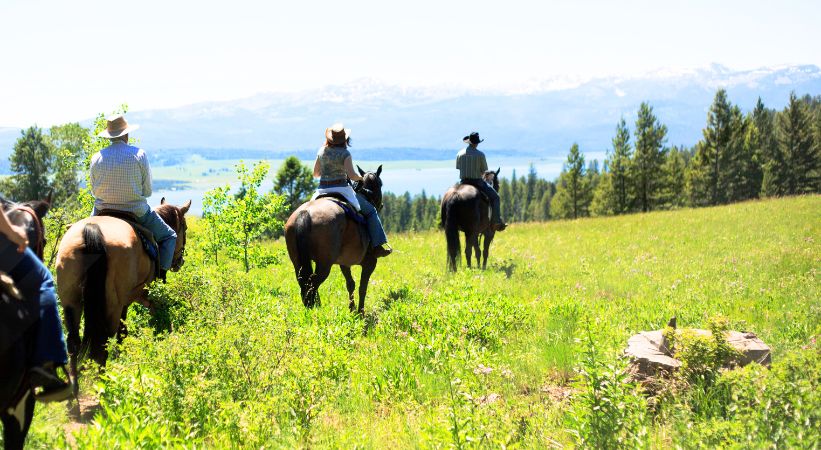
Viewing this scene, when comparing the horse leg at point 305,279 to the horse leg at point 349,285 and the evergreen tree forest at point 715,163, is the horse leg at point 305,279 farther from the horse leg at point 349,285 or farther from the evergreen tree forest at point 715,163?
the evergreen tree forest at point 715,163

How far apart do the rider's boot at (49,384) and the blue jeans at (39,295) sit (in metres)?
0.08

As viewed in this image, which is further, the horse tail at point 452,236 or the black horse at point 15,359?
the horse tail at point 452,236

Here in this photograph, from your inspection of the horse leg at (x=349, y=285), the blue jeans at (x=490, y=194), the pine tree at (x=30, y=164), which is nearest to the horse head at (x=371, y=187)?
the horse leg at (x=349, y=285)

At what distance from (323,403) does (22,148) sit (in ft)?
242

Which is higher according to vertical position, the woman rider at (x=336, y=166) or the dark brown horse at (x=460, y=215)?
the woman rider at (x=336, y=166)

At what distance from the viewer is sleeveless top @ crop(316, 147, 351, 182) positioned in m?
11.2

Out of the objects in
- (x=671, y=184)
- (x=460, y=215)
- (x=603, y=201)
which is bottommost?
(x=603, y=201)

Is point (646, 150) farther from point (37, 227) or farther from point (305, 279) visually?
point (37, 227)

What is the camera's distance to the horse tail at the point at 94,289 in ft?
23.2

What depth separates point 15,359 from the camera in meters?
4.48

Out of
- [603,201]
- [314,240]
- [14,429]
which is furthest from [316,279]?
[603,201]

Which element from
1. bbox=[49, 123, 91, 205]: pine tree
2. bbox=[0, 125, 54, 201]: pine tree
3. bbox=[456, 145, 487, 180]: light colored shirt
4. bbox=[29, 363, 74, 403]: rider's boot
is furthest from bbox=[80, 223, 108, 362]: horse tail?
bbox=[0, 125, 54, 201]: pine tree

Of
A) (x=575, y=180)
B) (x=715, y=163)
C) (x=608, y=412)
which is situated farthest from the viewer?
(x=575, y=180)

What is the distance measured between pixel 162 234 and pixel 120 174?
1193mm
